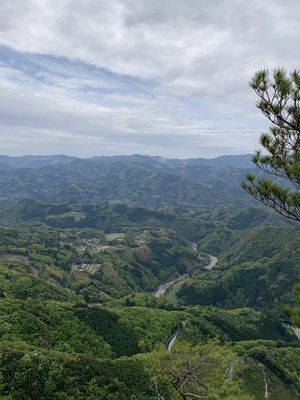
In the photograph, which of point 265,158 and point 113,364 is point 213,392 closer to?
point 265,158

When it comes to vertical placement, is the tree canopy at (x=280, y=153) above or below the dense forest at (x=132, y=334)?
above

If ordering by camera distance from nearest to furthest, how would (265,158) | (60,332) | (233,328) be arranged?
(265,158) < (60,332) < (233,328)

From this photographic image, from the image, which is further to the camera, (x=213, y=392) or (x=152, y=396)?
(x=152, y=396)

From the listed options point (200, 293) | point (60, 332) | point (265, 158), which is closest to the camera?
point (265, 158)

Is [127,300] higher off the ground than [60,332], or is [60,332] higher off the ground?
[60,332]

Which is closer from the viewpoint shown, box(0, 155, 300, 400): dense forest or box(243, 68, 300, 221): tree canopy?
box(243, 68, 300, 221): tree canopy

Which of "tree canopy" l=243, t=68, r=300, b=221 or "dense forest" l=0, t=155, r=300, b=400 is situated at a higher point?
"tree canopy" l=243, t=68, r=300, b=221

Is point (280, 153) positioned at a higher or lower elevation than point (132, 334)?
higher

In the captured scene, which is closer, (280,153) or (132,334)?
(280,153)

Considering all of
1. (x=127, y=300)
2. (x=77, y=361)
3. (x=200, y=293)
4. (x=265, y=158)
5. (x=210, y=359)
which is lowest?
(x=200, y=293)

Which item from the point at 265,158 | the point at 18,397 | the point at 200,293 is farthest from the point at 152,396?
the point at 200,293

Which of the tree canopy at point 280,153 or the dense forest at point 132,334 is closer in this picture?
the tree canopy at point 280,153
